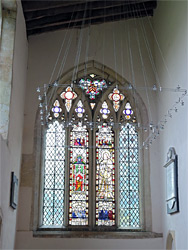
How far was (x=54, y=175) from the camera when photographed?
8.63 metres

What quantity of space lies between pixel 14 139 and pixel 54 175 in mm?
1631

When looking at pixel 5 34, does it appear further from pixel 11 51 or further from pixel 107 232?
pixel 107 232

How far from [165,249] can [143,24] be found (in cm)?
456

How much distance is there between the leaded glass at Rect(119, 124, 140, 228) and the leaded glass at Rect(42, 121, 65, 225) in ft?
3.76

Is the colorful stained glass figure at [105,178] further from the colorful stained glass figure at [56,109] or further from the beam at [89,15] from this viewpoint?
the beam at [89,15]

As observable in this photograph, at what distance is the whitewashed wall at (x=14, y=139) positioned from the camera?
6.41m

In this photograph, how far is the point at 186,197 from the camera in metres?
6.49

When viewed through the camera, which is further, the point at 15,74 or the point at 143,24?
the point at 143,24

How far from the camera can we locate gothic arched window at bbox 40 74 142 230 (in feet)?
27.8

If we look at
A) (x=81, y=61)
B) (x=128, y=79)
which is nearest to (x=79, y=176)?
(x=128, y=79)

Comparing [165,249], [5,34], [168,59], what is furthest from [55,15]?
[165,249]

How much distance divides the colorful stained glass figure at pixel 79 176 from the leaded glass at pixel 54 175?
180mm

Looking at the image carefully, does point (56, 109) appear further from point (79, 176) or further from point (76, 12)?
point (76, 12)

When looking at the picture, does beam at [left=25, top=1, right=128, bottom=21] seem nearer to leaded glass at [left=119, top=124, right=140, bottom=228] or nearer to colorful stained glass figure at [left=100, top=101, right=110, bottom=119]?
colorful stained glass figure at [left=100, top=101, right=110, bottom=119]
